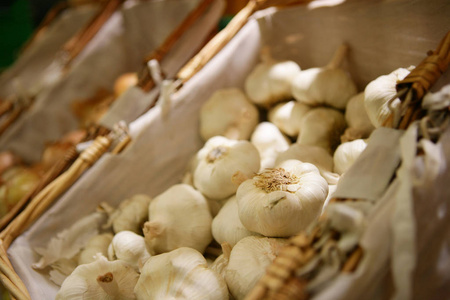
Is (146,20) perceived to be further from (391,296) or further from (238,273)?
(391,296)

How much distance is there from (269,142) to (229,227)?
1.03 ft

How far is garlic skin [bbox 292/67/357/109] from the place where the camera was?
0.90 metres

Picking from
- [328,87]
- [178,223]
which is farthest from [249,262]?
[328,87]

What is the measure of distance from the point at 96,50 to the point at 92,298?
1276 millimetres

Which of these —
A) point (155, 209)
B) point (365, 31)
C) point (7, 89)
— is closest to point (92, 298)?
point (155, 209)

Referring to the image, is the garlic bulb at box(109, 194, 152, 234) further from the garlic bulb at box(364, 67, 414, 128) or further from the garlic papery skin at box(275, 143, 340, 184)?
the garlic bulb at box(364, 67, 414, 128)

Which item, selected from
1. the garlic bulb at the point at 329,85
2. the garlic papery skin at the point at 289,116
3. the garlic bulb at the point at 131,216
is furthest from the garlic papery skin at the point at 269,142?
the garlic bulb at the point at 131,216

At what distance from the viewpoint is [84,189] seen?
37.5 inches

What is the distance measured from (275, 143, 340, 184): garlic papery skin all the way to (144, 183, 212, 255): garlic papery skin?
24cm

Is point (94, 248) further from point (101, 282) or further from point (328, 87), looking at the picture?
point (328, 87)

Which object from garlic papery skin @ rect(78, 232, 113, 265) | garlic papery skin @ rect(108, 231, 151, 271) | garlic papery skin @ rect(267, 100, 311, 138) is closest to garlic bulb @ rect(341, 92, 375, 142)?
garlic papery skin @ rect(267, 100, 311, 138)

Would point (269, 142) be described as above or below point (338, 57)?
below

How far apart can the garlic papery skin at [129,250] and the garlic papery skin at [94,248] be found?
4 centimetres

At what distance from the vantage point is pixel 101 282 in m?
0.70
